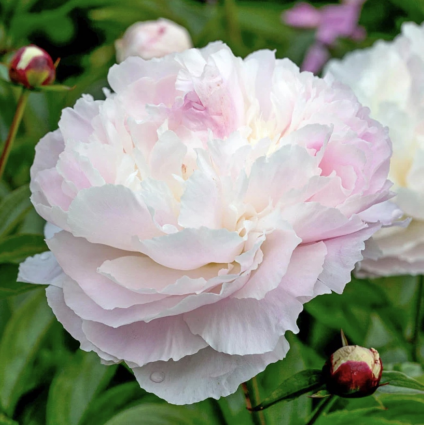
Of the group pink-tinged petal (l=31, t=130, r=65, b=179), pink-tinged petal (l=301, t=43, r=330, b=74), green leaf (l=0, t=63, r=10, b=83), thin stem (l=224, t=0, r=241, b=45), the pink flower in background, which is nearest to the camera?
pink-tinged petal (l=31, t=130, r=65, b=179)

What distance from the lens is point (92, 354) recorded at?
557 millimetres

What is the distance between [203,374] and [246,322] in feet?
0.14

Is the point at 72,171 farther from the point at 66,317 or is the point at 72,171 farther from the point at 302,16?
the point at 302,16

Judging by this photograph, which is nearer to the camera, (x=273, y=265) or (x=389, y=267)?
(x=273, y=265)

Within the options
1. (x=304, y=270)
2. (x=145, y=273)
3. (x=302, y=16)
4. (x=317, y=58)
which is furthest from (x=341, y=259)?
(x=302, y=16)

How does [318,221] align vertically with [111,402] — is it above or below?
above

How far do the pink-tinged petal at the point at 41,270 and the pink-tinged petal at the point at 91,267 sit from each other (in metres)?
0.03

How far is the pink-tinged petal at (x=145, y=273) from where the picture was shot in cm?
37

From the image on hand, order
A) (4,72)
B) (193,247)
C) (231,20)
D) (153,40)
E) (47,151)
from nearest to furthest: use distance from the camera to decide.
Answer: (193,247) < (47,151) < (4,72) < (153,40) < (231,20)

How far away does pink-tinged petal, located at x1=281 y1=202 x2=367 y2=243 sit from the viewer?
352mm

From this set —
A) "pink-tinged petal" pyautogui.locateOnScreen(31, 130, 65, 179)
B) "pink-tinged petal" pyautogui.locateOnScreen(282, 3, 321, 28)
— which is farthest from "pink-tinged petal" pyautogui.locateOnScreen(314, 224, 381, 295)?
"pink-tinged petal" pyautogui.locateOnScreen(282, 3, 321, 28)

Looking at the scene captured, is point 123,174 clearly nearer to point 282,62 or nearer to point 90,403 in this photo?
point 282,62

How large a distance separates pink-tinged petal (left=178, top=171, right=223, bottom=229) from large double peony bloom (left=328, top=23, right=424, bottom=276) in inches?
9.3

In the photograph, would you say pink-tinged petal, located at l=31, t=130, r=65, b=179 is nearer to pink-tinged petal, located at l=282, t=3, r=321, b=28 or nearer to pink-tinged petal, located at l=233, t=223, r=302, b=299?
pink-tinged petal, located at l=233, t=223, r=302, b=299
